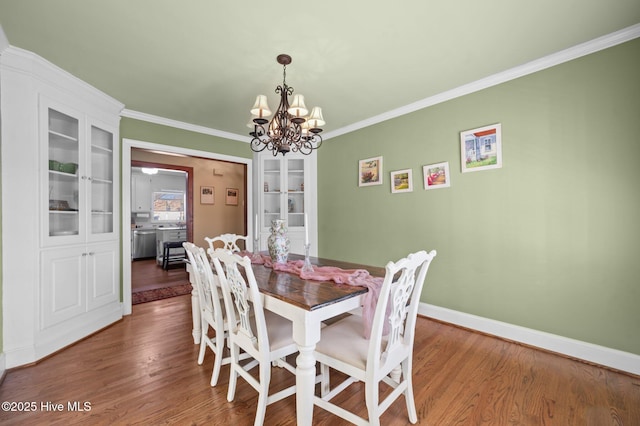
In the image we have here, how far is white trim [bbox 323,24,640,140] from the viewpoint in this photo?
1.96m

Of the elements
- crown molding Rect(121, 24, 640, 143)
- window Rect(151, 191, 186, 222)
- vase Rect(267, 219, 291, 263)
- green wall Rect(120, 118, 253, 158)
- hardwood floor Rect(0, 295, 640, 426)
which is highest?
crown molding Rect(121, 24, 640, 143)

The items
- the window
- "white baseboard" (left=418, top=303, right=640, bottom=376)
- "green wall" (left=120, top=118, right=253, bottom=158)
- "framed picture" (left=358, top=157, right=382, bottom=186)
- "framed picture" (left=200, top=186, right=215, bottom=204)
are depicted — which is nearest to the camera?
"white baseboard" (left=418, top=303, right=640, bottom=376)

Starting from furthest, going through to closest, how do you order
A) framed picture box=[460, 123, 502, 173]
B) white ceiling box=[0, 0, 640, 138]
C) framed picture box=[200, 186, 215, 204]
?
framed picture box=[200, 186, 215, 204], framed picture box=[460, 123, 502, 173], white ceiling box=[0, 0, 640, 138]

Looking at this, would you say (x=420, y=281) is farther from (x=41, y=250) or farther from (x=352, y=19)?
(x=41, y=250)

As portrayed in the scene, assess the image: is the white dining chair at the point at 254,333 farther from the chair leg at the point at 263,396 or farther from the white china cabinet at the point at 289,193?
the white china cabinet at the point at 289,193

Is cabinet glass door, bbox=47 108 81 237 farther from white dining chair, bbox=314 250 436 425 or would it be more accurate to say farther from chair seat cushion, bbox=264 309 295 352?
white dining chair, bbox=314 250 436 425

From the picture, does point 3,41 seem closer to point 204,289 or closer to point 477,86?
point 204,289

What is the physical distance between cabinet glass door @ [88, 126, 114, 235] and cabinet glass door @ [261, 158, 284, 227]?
77.8 inches

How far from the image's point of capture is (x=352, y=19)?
5.82ft

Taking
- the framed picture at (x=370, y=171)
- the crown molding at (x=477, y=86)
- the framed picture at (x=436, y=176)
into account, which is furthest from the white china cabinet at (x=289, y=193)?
the framed picture at (x=436, y=176)

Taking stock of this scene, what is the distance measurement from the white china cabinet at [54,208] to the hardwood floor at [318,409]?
1.07 feet

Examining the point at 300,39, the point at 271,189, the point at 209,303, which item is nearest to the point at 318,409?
the point at 209,303

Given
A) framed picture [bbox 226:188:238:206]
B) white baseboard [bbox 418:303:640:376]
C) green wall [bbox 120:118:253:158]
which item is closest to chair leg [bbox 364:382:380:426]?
white baseboard [bbox 418:303:640:376]

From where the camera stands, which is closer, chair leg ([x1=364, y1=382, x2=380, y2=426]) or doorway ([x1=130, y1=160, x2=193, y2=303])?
chair leg ([x1=364, y1=382, x2=380, y2=426])
